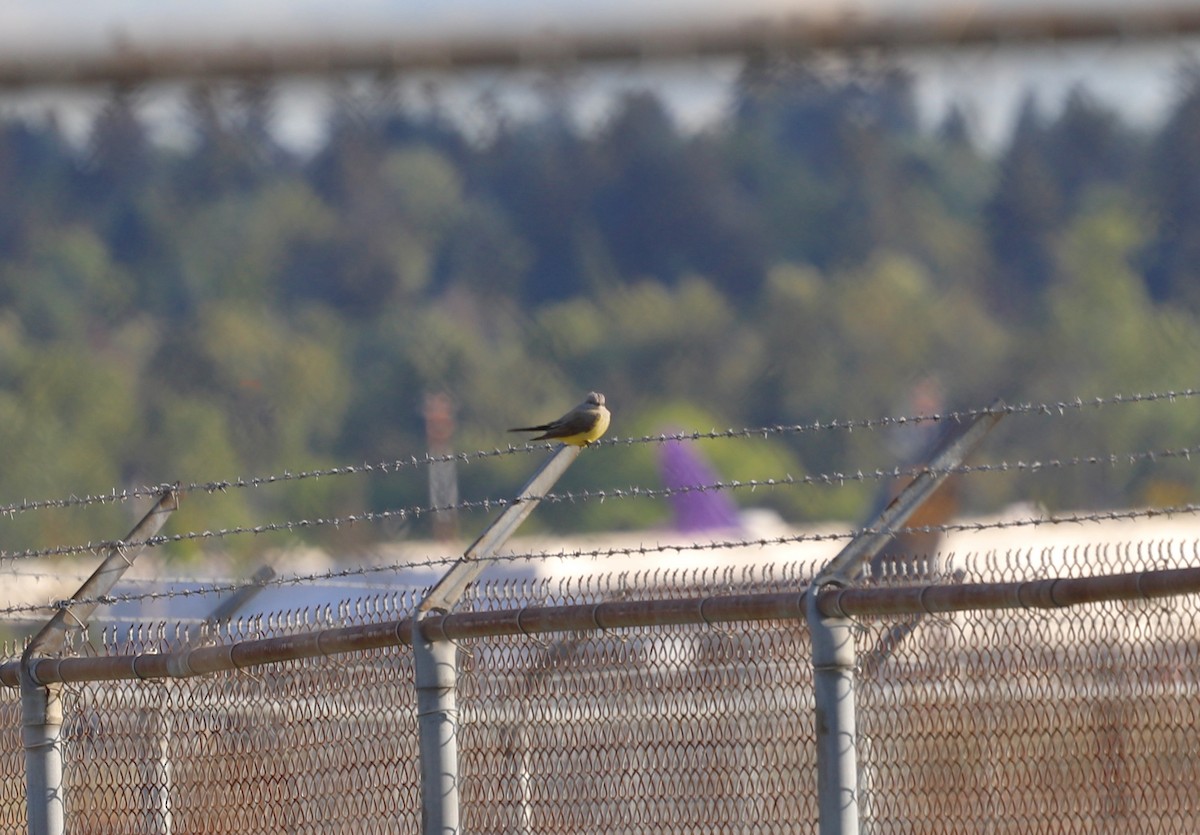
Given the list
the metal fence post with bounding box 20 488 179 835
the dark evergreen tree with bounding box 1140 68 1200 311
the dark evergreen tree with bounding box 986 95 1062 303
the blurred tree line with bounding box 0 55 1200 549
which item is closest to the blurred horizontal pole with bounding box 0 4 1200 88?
the dark evergreen tree with bounding box 1140 68 1200 311

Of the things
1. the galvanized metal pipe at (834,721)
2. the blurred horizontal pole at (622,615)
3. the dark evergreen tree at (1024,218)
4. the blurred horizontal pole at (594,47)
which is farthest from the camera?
the dark evergreen tree at (1024,218)

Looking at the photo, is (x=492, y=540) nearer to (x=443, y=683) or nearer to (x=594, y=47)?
(x=443, y=683)

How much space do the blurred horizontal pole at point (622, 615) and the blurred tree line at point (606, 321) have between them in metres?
6.18

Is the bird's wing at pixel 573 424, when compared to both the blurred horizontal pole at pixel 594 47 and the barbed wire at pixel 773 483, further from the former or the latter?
the blurred horizontal pole at pixel 594 47

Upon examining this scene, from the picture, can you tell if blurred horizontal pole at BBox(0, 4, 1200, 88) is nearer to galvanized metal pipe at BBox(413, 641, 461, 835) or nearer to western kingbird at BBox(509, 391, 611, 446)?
galvanized metal pipe at BBox(413, 641, 461, 835)

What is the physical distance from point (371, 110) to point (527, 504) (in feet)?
7.35

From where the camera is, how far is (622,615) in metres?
3.93

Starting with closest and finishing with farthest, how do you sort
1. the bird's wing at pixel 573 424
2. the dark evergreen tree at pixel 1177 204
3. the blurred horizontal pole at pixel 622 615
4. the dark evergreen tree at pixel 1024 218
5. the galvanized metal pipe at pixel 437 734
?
the blurred horizontal pole at pixel 622 615 < the galvanized metal pipe at pixel 437 734 < the dark evergreen tree at pixel 1177 204 < the bird's wing at pixel 573 424 < the dark evergreen tree at pixel 1024 218

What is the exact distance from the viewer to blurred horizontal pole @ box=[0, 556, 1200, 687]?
3.40 meters

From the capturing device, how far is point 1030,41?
148cm

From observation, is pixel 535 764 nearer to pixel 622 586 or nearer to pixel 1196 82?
pixel 622 586

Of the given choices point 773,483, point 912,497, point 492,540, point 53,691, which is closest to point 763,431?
point 773,483

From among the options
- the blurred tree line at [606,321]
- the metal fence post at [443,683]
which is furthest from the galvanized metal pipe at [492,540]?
the blurred tree line at [606,321]

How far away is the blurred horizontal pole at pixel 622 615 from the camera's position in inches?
134
